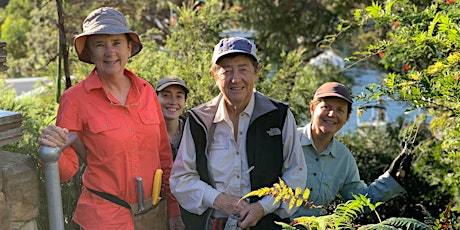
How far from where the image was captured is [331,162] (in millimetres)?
3635

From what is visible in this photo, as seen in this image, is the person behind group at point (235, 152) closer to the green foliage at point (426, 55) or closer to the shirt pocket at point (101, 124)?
the shirt pocket at point (101, 124)

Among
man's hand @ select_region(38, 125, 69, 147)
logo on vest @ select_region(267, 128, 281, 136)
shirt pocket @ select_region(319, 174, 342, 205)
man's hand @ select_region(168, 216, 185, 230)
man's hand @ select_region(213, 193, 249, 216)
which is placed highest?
man's hand @ select_region(38, 125, 69, 147)

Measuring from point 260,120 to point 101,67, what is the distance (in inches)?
28.4

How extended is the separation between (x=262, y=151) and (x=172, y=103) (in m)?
1.19

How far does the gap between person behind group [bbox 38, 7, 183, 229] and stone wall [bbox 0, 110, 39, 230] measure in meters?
0.15

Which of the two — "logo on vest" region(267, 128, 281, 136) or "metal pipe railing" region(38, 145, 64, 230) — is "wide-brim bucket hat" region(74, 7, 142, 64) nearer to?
"metal pipe railing" region(38, 145, 64, 230)

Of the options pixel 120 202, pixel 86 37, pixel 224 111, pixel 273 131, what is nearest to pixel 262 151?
pixel 273 131

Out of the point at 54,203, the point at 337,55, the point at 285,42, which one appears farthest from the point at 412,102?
the point at 337,55

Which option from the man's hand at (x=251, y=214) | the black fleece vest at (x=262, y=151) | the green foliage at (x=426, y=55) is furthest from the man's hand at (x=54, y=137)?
the green foliage at (x=426, y=55)

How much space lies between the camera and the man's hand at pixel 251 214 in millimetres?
2980

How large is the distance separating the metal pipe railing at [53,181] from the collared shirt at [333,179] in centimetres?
124

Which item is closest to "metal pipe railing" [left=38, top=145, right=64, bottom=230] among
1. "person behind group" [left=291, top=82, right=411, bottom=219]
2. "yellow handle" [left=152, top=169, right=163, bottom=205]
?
"yellow handle" [left=152, top=169, right=163, bottom=205]

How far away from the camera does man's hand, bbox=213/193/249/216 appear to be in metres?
3.03

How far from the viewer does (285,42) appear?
10.8m
